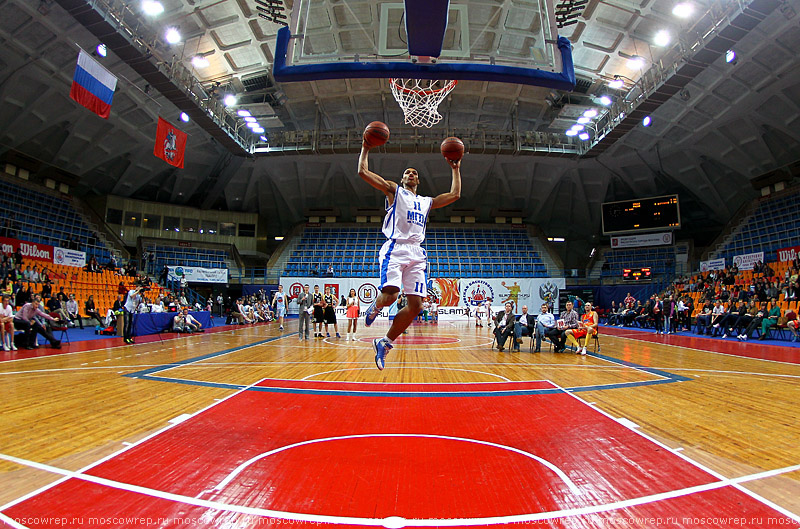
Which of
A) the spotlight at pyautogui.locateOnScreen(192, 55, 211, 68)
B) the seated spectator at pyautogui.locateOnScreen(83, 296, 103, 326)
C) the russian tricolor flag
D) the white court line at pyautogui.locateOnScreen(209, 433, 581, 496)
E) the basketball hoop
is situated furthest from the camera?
the spotlight at pyautogui.locateOnScreen(192, 55, 211, 68)

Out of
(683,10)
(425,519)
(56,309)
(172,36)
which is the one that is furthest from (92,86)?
(683,10)

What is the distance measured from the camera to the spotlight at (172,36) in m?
15.5

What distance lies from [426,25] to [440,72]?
0.87m

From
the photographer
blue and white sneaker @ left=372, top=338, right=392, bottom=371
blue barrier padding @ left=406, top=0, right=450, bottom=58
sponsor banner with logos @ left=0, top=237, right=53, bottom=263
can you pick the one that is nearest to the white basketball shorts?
blue and white sneaker @ left=372, top=338, right=392, bottom=371

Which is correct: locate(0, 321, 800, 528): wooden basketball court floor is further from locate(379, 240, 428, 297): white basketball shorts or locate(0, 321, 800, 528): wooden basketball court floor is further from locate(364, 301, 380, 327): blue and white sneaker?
locate(379, 240, 428, 297): white basketball shorts

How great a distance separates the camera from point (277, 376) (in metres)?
5.99

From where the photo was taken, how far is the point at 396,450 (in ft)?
9.62

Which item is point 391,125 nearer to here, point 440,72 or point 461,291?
point 461,291

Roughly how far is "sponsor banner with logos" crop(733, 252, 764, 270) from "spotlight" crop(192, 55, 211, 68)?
2707 centimetres

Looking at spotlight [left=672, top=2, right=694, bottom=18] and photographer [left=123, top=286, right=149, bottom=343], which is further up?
spotlight [left=672, top=2, right=694, bottom=18]

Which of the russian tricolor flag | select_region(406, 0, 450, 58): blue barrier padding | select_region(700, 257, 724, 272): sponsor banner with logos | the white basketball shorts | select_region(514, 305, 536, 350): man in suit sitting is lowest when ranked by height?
select_region(514, 305, 536, 350): man in suit sitting

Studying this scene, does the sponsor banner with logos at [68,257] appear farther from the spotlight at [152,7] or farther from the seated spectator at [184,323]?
the spotlight at [152,7]

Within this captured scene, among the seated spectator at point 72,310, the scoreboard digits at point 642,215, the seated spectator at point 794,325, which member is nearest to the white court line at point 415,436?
the seated spectator at point 794,325

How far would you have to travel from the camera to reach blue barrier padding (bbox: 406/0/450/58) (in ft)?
17.4
